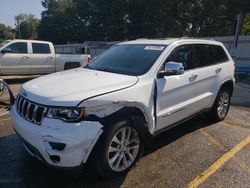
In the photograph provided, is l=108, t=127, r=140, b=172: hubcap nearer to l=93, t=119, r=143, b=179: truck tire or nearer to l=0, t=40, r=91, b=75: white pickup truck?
l=93, t=119, r=143, b=179: truck tire

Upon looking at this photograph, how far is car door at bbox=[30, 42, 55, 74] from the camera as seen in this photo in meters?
13.4

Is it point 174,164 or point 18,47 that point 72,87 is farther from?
point 18,47

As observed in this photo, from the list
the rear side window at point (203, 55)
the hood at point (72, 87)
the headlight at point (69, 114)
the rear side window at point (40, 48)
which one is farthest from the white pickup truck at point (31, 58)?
the headlight at point (69, 114)

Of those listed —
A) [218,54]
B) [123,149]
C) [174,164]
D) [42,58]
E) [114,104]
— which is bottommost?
[174,164]

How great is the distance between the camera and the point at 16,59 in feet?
42.4

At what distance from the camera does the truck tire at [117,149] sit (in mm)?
3695

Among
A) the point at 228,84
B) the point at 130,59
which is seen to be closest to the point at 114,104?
the point at 130,59

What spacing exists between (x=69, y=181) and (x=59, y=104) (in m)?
1.07

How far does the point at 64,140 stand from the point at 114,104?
2.50 feet

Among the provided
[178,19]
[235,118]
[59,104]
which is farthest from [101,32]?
[59,104]

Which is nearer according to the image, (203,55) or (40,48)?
(203,55)

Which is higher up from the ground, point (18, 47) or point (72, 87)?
point (72, 87)

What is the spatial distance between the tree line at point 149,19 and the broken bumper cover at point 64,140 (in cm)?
2516

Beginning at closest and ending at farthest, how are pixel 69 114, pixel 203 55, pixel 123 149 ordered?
1. pixel 69 114
2. pixel 123 149
3. pixel 203 55
